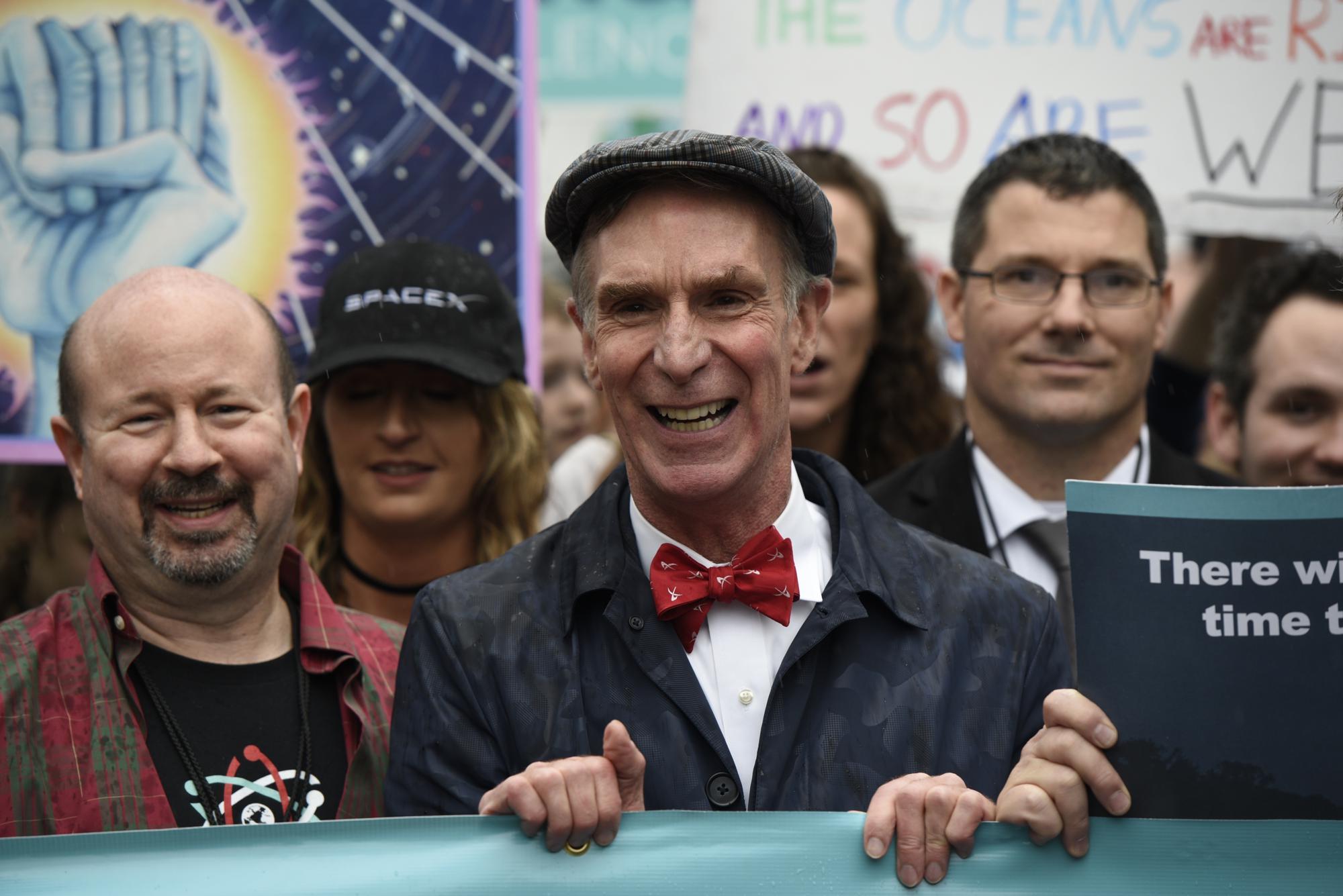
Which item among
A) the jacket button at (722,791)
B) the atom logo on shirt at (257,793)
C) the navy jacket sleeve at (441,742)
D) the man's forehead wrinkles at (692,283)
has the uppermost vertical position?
the man's forehead wrinkles at (692,283)

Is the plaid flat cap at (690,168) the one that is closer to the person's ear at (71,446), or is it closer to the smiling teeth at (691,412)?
the smiling teeth at (691,412)

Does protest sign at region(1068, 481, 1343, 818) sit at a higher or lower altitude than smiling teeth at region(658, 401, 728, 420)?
lower

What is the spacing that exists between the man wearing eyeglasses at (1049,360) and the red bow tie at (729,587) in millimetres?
1329

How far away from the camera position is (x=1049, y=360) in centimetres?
397

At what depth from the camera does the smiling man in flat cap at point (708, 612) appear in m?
2.53

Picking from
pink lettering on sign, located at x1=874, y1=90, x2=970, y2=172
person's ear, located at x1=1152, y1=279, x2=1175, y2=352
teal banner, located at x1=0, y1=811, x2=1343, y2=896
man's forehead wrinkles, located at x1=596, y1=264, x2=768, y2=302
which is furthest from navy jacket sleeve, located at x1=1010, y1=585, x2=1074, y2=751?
pink lettering on sign, located at x1=874, y1=90, x2=970, y2=172

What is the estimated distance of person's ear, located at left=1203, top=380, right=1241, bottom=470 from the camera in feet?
14.1

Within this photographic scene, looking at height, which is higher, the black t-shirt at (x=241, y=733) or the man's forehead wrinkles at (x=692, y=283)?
the man's forehead wrinkles at (x=692, y=283)

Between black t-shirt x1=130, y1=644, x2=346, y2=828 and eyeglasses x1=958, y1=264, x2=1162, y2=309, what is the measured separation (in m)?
2.04

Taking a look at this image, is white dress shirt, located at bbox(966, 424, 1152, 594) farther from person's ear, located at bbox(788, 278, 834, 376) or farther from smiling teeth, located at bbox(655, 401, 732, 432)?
smiling teeth, located at bbox(655, 401, 732, 432)

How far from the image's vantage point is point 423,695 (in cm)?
257

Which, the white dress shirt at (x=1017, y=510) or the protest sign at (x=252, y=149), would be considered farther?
the protest sign at (x=252, y=149)

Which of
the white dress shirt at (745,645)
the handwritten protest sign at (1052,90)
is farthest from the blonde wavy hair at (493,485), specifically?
the white dress shirt at (745,645)

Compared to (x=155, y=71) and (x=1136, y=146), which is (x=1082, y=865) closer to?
(x=1136, y=146)
